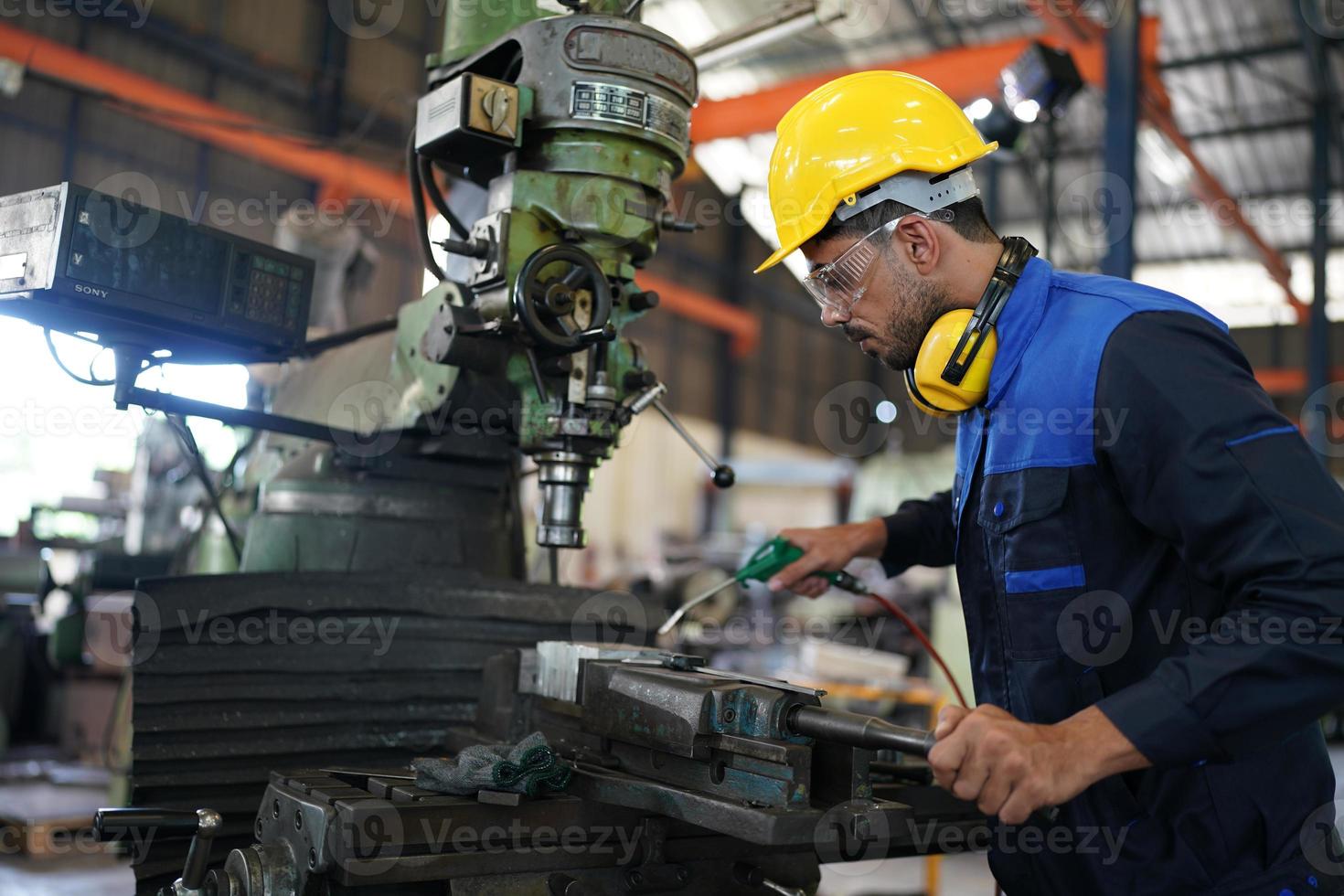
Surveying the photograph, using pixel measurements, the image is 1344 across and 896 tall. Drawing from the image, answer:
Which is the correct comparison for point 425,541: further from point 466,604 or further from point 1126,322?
point 1126,322

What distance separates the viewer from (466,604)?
153 centimetres

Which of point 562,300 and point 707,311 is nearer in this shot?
point 562,300

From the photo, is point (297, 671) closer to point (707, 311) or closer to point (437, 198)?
point (437, 198)

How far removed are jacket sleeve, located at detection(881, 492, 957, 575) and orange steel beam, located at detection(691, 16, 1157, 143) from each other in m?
3.79

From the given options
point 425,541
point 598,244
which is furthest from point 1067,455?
point 425,541

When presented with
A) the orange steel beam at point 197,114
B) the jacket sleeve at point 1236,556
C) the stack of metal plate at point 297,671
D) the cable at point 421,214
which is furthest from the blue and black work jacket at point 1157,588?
the orange steel beam at point 197,114

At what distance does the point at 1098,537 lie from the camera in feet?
3.33

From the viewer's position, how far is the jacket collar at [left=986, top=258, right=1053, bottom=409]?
1.08 m

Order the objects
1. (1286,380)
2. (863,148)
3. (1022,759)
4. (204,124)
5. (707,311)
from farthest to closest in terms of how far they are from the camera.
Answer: (707,311), (1286,380), (204,124), (863,148), (1022,759)

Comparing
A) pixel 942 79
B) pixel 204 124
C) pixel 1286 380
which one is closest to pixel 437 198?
pixel 204 124

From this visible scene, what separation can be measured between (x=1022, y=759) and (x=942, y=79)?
5.28 meters

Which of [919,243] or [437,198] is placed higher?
[437,198]

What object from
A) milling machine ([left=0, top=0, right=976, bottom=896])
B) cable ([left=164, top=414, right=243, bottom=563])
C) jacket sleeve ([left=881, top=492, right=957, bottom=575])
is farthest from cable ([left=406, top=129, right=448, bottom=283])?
jacket sleeve ([left=881, top=492, right=957, bottom=575])

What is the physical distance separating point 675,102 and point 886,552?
705 millimetres
